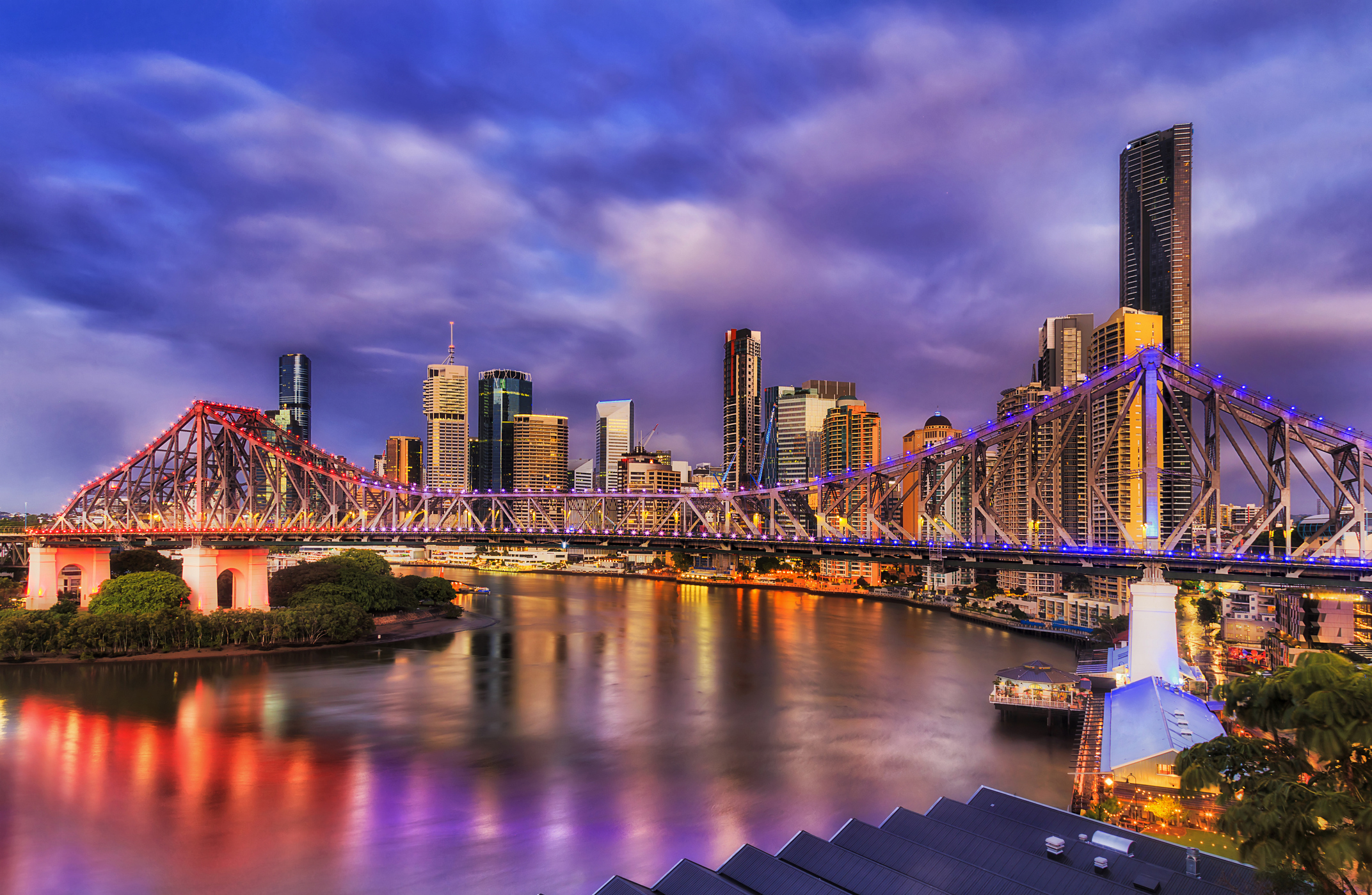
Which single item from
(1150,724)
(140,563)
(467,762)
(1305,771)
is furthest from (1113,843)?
(140,563)

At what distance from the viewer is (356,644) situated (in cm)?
5516

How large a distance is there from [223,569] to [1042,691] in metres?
57.4

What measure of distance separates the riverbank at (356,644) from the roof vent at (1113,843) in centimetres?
5026

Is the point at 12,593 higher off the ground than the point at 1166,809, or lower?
higher

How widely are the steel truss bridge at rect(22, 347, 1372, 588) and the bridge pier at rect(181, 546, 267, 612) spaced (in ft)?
8.06

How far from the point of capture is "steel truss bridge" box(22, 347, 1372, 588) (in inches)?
1499

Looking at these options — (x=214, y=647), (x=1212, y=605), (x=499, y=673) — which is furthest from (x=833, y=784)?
(x=1212, y=605)

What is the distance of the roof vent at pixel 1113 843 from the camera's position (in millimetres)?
14805

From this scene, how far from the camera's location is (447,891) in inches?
795

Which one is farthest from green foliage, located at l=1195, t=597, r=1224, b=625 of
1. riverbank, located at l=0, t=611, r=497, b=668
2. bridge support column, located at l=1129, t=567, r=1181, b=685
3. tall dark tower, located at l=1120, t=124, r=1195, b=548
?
tall dark tower, located at l=1120, t=124, r=1195, b=548

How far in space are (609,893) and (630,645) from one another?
46098 mm

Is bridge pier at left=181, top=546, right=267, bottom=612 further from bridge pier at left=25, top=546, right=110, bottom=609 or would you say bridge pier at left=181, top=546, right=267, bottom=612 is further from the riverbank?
the riverbank

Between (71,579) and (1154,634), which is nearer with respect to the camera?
(1154,634)

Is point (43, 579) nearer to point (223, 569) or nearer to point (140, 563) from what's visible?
point (140, 563)
